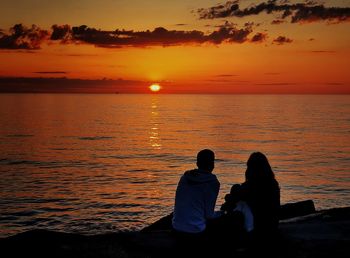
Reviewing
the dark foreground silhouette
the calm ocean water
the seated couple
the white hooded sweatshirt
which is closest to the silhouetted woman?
the seated couple

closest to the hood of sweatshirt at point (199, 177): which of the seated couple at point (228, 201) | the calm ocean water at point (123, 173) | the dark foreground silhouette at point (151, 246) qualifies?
the seated couple at point (228, 201)

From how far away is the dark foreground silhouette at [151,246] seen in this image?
8234 millimetres

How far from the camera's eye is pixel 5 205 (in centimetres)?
2394

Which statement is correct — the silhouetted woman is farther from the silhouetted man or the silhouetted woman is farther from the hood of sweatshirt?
the hood of sweatshirt

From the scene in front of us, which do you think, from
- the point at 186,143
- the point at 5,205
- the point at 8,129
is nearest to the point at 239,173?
the point at 5,205

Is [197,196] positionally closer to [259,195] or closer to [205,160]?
[205,160]

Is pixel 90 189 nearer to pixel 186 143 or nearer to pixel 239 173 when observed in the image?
pixel 239 173

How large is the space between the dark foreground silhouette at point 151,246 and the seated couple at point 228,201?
375 mm

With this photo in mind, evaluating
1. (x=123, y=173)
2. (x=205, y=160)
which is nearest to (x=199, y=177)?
(x=205, y=160)

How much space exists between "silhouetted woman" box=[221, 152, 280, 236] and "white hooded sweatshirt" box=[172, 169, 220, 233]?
36.6 inches

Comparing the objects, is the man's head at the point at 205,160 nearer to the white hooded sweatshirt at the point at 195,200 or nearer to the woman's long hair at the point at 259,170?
the white hooded sweatshirt at the point at 195,200

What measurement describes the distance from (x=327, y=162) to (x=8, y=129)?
5327 centimetres

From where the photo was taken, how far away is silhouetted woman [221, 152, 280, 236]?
26.3 feet

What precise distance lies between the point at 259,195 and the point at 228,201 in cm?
72
